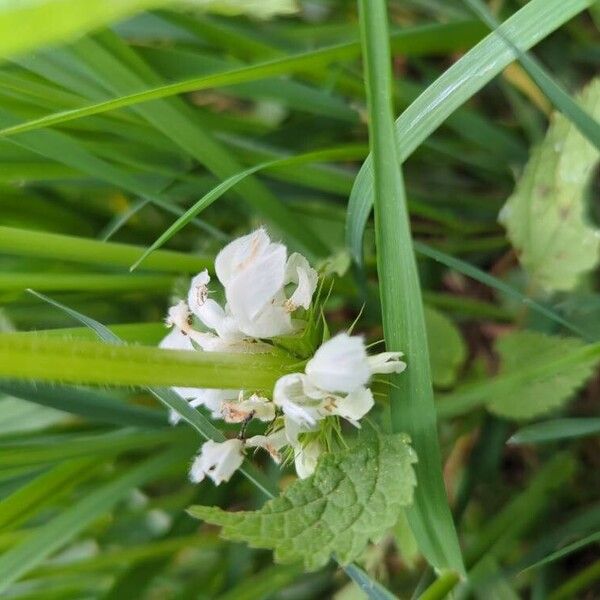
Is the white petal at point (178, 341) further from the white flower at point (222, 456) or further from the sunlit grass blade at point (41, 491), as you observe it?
the sunlit grass blade at point (41, 491)

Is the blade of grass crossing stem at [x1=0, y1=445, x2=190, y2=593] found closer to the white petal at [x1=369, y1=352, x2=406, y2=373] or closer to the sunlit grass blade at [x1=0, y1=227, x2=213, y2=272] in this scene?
the sunlit grass blade at [x1=0, y1=227, x2=213, y2=272]

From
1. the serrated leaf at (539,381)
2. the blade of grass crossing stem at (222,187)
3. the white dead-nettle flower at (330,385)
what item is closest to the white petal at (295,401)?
the white dead-nettle flower at (330,385)

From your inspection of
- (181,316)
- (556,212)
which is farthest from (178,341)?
(556,212)

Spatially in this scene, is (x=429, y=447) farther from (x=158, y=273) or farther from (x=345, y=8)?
(x=345, y=8)

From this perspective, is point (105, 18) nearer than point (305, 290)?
Yes

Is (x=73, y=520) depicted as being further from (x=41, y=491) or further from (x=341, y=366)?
(x=341, y=366)

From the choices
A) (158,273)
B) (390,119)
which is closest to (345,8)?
(158,273)
